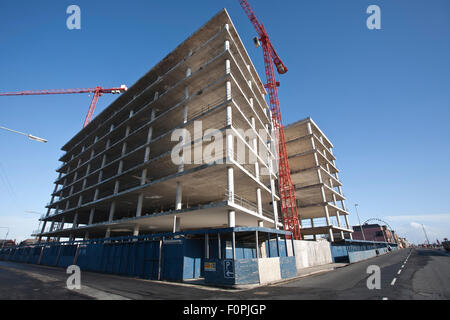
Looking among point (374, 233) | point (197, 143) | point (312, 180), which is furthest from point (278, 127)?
point (374, 233)

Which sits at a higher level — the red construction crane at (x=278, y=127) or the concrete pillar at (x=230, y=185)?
the red construction crane at (x=278, y=127)

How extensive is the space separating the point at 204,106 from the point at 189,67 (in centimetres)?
640

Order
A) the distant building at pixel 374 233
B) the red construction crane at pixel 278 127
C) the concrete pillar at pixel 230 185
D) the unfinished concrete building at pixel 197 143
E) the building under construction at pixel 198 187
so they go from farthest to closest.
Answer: the distant building at pixel 374 233
the red construction crane at pixel 278 127
the unfinished concrete building at pixel 197 143
the concrete pillar at pixel 230 185
the building under construction at pixel 198 187

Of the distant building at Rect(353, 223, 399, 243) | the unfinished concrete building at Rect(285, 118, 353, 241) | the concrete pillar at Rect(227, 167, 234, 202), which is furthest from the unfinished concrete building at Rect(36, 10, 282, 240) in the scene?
the distant building at Rect(353, 223, 399, 243)

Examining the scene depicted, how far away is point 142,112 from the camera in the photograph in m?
30.4

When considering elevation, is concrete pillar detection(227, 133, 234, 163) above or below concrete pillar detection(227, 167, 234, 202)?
above

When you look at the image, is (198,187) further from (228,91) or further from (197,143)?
(228,91)

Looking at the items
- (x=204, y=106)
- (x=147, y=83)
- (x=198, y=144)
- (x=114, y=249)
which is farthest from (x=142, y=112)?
(x=114, y=249)

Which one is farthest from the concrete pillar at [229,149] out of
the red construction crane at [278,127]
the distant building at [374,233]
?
the distant building at [374,233]

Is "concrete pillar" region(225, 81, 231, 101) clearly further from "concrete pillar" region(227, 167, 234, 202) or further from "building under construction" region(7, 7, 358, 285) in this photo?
"concrete pillar" region(227, 167, 234, 202)

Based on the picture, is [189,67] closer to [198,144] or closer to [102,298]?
[198,144]

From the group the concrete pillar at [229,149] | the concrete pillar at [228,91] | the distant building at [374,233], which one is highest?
the concrete pillar at [228,91]

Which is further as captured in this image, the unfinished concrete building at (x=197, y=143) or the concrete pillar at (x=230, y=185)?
the unfinished concrete building at (x=197, y=143)

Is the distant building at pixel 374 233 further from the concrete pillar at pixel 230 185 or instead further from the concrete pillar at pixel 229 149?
the concrete pillar at pixel 229 149
